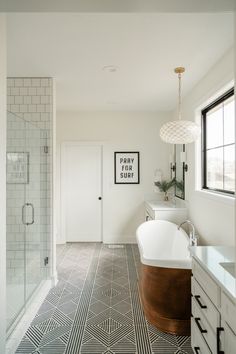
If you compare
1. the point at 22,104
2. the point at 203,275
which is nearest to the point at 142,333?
the point at 203,275

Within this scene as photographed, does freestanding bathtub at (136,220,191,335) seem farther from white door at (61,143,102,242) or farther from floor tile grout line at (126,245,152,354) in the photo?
white door at (61,143,102,242)

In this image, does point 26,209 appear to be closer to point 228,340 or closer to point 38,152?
point 38,152

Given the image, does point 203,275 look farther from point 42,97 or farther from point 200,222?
point 42,97

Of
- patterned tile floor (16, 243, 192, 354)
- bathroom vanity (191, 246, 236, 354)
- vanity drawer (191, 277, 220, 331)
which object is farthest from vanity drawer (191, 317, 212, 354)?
patterned tile floor (16, 243, 192, 354)

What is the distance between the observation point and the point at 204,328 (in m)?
1.63

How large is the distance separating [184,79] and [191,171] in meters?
1.32

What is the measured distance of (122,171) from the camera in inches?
201

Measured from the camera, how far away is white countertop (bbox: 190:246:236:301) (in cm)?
132

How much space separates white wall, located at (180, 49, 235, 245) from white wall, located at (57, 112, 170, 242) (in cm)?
109

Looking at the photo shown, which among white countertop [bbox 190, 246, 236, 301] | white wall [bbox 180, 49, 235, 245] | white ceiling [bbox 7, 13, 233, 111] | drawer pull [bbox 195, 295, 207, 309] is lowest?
drawer pull [bbox 195, 295, 207, 309]

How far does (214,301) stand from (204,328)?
0.31m

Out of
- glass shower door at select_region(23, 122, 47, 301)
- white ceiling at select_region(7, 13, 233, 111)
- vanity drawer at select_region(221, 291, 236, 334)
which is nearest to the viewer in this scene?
vanity drawer at select_region(221, 291, 236, 334)

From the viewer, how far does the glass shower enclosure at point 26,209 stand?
279 cm

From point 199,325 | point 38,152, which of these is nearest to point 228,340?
point 199,325
